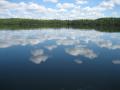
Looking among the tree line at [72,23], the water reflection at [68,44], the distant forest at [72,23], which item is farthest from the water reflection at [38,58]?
the tree line at [72,23]

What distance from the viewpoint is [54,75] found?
11.8m

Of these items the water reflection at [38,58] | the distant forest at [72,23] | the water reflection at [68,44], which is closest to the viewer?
the water reflection at [38,58]

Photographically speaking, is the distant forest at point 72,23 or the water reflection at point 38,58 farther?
the distant forest at point 72,23

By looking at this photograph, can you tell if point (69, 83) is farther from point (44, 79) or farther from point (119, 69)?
point (119, 69)

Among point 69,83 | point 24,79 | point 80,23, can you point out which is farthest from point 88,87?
point 80,23

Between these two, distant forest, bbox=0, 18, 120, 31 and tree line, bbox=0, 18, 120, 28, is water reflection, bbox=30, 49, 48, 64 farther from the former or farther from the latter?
tree line, bbox=0, 18, 120, 28

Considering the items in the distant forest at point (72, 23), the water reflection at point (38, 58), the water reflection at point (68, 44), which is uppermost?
the water reflection at point (38, 58)

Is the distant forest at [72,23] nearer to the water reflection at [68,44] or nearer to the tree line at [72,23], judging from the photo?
the tree line at [72,23]

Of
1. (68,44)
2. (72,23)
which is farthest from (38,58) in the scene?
(72,23)

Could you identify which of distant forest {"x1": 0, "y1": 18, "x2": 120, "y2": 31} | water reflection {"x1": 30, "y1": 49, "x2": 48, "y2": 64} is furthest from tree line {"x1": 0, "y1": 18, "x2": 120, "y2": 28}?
water reflection {"x1": 30, "y1": 49, "x2": 48, "y2": 64}

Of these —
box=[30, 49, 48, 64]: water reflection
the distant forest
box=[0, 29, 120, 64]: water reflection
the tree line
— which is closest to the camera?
box=[30, 49, 48, 64]: water reflection

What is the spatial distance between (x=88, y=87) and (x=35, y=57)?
843 cm

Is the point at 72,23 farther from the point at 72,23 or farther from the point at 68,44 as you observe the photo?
the point at 68,44

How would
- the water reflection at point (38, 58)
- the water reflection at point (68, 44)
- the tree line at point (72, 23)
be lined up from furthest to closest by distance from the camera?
the tree line at point (72, 23), the water reflection at point (68, 44), the water reflection at point (38, 58)
